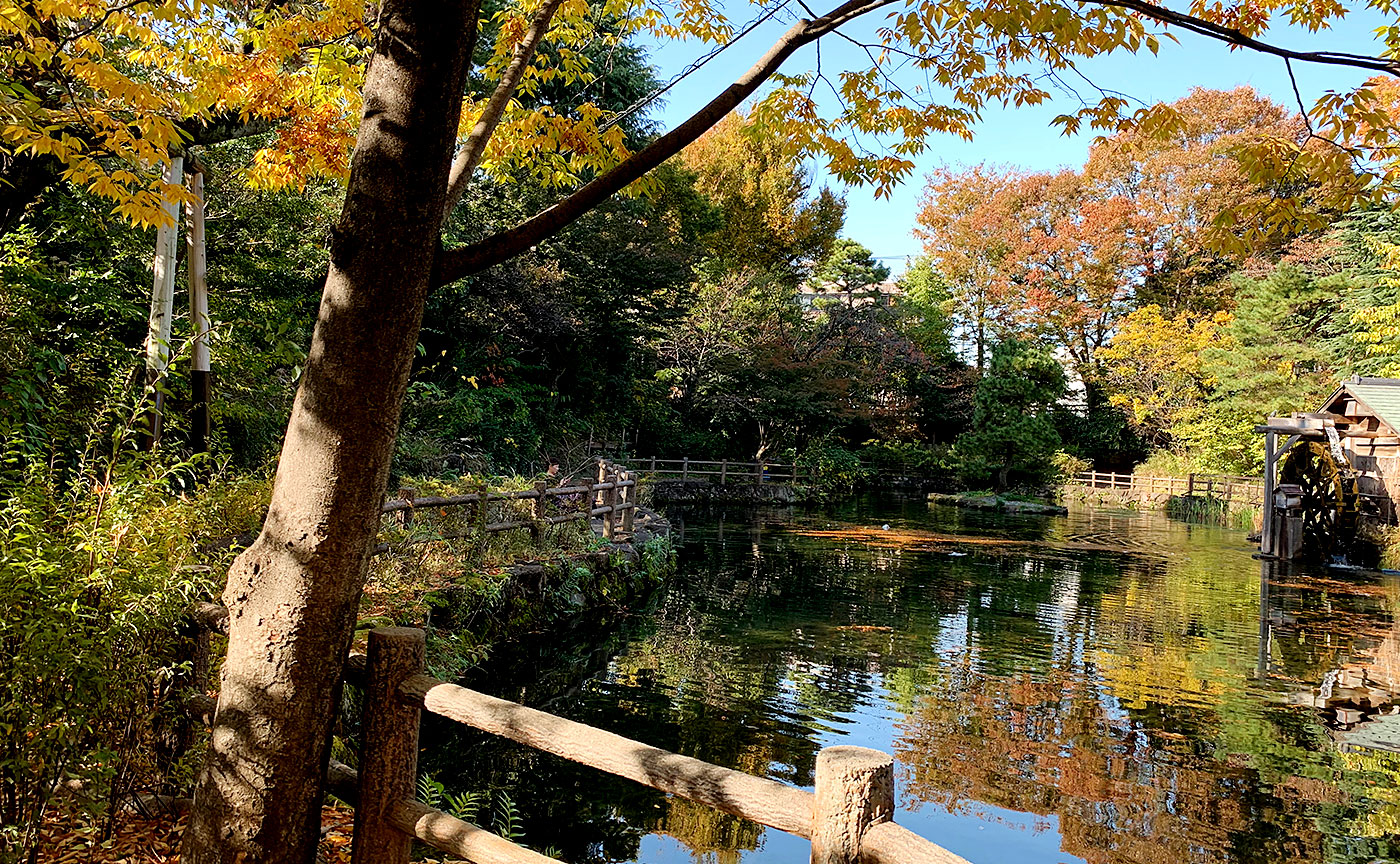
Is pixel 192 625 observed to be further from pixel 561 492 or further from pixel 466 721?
pixel 561 492

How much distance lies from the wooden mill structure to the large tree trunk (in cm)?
1843

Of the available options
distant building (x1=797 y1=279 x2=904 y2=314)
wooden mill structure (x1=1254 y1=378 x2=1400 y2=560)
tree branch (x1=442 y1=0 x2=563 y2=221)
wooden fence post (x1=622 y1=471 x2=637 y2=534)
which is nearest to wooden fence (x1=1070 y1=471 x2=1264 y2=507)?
wooden mill structure (x1=1254 y1=378 x2=1400 y2=560)

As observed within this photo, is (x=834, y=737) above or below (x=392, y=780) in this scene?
below

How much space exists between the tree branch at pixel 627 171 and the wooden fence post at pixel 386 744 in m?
1.11

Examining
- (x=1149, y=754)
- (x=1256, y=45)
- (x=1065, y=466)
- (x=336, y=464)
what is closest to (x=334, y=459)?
(x=336, y=464)

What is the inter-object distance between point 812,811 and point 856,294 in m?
31.7

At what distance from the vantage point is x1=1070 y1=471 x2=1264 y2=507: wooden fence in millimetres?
24891

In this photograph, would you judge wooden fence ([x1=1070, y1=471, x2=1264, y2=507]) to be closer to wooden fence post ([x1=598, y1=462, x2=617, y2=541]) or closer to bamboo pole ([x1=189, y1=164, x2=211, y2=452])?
wooden fence post ([x1=598, y1=462, x2=617, y2=541])

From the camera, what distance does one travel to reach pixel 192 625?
312cm

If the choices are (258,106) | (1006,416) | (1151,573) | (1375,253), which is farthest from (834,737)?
(1006,416)

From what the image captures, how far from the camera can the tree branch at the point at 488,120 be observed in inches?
113

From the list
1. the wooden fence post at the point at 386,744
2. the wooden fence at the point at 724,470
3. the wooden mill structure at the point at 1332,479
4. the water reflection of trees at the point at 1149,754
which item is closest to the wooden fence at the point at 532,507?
the water reflection of trees at the point at 1149,754

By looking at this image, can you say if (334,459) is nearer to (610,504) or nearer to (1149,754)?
(1149,754)

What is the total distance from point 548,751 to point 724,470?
2371 cm
